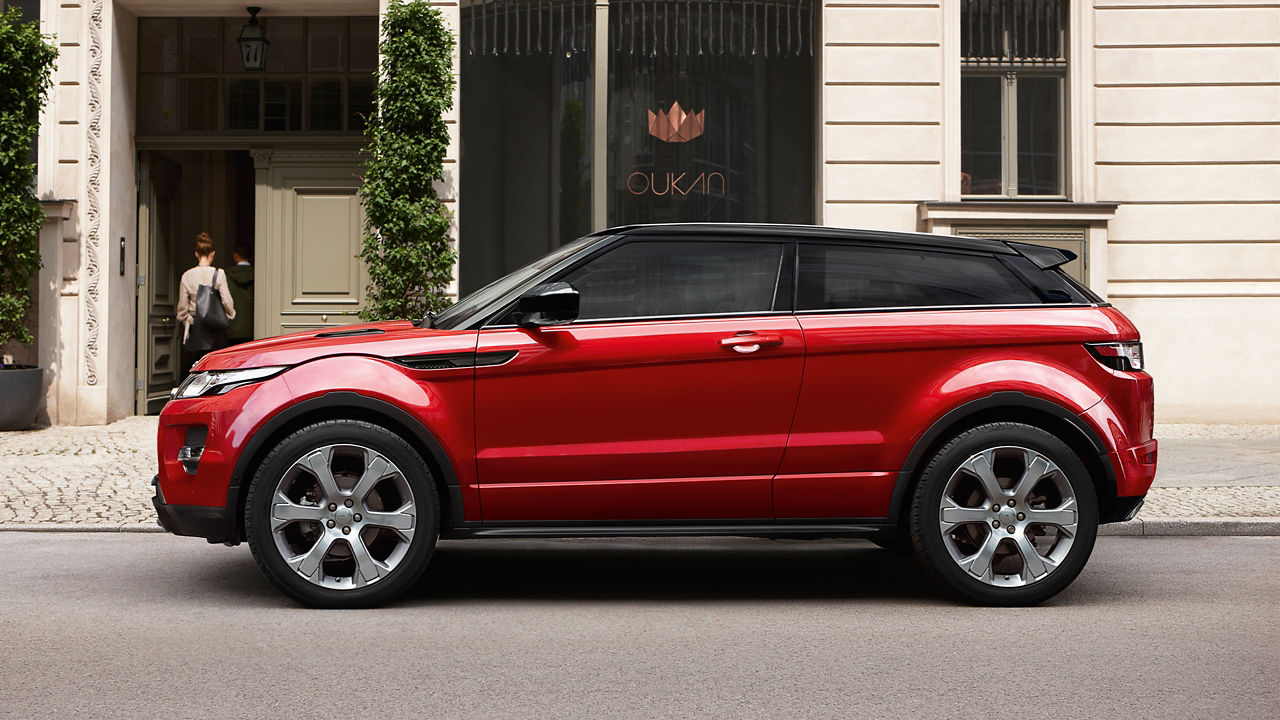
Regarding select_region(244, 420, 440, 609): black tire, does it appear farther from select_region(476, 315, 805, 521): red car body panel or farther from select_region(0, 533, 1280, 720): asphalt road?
select_region(476, 315, 805, 521): red car body panel

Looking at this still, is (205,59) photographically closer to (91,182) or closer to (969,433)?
(91,182)

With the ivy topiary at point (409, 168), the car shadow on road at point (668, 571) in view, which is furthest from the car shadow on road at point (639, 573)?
the ivy topiary at point (409, 168)

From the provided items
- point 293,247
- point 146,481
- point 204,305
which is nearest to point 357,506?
point 146,481

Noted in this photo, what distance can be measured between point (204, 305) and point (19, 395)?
2035mm

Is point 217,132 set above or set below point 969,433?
above

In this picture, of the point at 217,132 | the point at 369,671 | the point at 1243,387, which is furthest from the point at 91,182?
the point at 1243,387

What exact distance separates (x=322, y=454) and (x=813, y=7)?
9542 millimetres

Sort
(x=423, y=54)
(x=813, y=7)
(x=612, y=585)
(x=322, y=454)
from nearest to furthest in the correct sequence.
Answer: (x=322, y=454) < (x=612, y=585) < (x=423, y=54) < (x=813, y=7)

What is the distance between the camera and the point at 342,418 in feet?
17.9

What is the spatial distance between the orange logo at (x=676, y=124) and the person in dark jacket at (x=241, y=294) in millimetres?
4630

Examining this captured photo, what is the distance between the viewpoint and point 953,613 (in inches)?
217

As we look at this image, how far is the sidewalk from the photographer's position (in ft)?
25.1

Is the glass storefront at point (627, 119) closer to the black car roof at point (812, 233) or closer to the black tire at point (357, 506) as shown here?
the black car roof at point (812, 233)

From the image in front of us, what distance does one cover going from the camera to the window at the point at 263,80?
45.4ft
